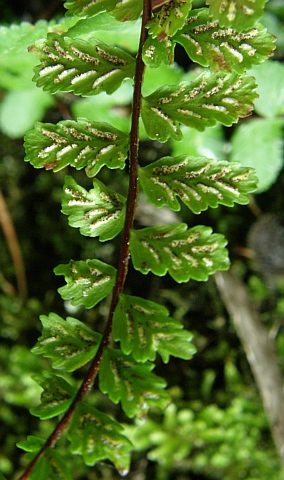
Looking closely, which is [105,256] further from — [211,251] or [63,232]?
[211,251]

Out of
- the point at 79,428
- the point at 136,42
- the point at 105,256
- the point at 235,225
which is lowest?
the point at 105,256

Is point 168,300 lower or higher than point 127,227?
lower

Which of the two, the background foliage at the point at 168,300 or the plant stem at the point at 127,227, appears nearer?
the plant stem at the point at 127,227

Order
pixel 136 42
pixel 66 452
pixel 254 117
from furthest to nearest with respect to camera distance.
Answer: pixel 66 452 → pixel 254 117 → pixel 136 42

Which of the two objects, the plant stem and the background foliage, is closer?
the plant stem

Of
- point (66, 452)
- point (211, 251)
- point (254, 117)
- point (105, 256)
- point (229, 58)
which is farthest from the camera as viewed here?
point (105, 256)

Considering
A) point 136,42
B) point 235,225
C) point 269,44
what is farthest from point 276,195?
point 269,44

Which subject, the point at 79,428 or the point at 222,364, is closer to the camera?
the point at 79,428

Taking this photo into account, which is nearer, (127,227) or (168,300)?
(127,227)
